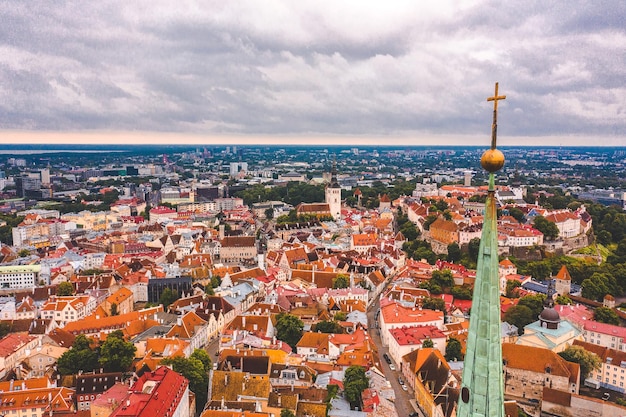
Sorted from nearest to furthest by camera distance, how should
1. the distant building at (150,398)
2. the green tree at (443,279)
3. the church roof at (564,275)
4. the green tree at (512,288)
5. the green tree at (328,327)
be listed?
the distant building at (150,398) < the green tree at (328,327) < the green tree at (512,288) < the green tree at (443,279) < the church roof at (564,275)

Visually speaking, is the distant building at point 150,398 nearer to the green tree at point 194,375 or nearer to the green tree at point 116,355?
the green tree at point 194,375

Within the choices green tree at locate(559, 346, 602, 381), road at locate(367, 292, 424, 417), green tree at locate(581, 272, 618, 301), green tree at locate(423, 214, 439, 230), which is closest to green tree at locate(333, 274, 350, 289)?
road at locate(367, 292, 424, 417)

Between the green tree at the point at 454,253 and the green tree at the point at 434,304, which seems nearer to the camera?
the green tree at the point at 434,304

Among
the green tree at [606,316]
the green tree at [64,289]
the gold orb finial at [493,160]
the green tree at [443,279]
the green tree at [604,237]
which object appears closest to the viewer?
the gold orb finial at [493,160]

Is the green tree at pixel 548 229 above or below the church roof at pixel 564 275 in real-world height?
above

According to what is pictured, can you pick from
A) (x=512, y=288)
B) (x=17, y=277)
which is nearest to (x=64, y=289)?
(x=17, y=277)

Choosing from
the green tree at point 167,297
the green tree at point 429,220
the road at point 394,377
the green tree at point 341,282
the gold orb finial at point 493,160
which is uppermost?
the gold orb finial at point 493,160

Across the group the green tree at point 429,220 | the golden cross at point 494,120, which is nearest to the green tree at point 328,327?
the golden cross at point 494,120

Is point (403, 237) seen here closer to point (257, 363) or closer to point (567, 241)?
point (567, 241)
